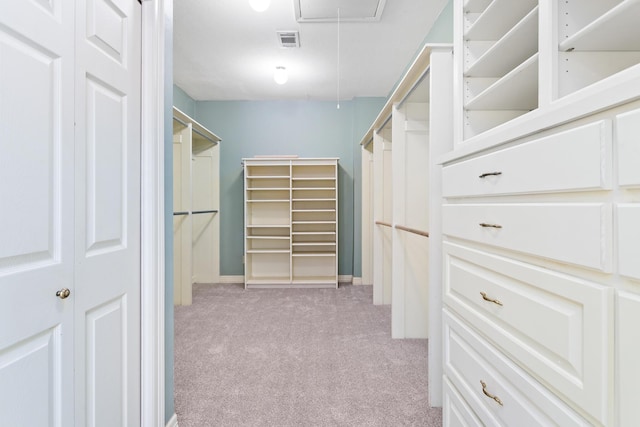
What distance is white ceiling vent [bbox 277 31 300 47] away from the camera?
2889 mm

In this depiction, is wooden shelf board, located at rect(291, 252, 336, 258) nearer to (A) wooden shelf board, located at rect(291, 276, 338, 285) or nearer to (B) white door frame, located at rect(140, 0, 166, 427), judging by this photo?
(A) wooden shelf board, located at rect(291, 276, 338, 285)

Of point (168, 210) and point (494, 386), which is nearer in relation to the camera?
point (494, 386)

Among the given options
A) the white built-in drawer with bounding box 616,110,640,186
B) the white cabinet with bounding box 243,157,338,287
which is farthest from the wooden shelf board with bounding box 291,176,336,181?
the white built-in drawer with bounding box 616,110,640,186

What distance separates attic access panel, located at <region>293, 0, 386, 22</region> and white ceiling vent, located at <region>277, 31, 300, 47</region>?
0.77 feet

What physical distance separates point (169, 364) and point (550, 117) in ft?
5.58

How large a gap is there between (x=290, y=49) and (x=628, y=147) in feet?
10.3

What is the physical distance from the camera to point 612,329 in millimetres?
592

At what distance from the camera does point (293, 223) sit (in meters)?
4.48

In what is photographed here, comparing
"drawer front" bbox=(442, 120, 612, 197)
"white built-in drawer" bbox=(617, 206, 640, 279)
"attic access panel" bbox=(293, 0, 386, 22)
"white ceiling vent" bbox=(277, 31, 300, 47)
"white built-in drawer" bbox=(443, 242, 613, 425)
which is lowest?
"white built-in drawer" bbox=(443, 242, 613, 425)

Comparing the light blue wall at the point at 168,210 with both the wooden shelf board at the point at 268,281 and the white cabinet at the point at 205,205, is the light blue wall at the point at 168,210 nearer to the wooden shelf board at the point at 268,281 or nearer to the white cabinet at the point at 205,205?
the white cabinet at the point at 205,205

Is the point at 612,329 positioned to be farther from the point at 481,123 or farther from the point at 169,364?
A: the point at 169,364

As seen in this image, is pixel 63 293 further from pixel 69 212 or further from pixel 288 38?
pixel 288 38

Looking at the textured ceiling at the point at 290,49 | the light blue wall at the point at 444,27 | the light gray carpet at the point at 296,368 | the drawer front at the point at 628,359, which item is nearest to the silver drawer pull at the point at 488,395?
the drawer front at the point at 628,359

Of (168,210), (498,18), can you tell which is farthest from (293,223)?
(498,18)
